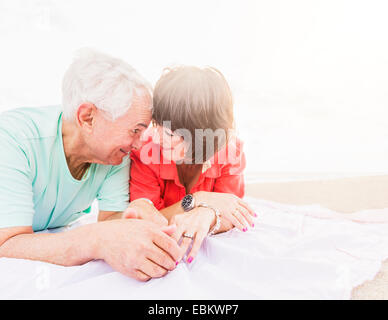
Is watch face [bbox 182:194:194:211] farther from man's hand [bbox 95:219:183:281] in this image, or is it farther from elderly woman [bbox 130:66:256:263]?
man's hand [bbox 95:219:183:281]

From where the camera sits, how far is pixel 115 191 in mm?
1248

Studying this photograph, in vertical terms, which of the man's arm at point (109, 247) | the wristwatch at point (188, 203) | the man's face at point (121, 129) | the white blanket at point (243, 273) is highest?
the man's face at point (121, 129)

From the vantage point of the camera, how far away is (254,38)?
3.27 m

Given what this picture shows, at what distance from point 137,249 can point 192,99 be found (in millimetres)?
564

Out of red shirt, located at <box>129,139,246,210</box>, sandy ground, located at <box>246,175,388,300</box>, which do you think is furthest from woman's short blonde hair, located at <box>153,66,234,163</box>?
sandy ground, located at <box>246,175,388,300</box>

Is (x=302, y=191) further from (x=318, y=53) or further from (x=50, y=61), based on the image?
(x=50, y=61)

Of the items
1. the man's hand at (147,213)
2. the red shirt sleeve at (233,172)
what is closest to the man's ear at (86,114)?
the man's hand at (147,213)

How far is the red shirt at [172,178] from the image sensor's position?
128cm

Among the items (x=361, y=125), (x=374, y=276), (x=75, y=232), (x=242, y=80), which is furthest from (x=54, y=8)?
(x=361, y=125)

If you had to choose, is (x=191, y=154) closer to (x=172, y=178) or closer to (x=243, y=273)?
(x=172, y=178)

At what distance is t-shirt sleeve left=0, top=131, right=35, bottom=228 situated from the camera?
840mm

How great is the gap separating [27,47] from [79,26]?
52 cm

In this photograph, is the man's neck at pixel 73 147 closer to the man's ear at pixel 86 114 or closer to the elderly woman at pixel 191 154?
the man's ear at pixel 86 114

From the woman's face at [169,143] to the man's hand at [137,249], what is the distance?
41cm
